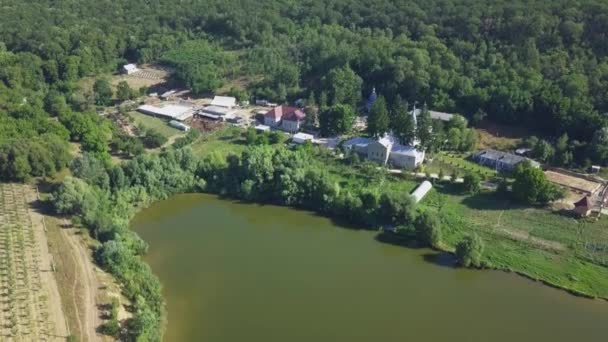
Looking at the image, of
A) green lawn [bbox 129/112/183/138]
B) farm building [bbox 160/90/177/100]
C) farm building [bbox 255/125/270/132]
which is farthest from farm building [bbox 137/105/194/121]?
farm building [bbox 255/125/270/132]

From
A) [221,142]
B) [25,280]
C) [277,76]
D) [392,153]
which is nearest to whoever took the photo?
[25,280]

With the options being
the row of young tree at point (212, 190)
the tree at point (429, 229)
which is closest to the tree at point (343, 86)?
the row of young tree at point (212, 190)

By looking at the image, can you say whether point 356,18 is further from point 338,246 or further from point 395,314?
point 395,314

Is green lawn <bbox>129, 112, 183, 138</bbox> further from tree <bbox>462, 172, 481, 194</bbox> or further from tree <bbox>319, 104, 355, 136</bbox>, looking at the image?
tree <bbox>462, 172, 481, 194</bbox>

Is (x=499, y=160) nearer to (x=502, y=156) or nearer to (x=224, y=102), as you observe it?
(x=502, y=156)

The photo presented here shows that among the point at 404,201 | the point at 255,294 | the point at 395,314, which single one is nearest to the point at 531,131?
the point at 404,201

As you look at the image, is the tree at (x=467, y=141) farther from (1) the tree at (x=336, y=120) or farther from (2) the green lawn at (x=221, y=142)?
(2) the green lawn at (x=221, y=142)

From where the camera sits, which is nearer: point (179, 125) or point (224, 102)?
point (179, 125)

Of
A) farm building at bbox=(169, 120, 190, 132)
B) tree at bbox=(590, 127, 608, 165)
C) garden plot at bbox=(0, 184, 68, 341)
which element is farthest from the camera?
farm building at bbox=(169, 120, 190, 132)

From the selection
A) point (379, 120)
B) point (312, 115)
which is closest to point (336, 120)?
point (312, 115)
